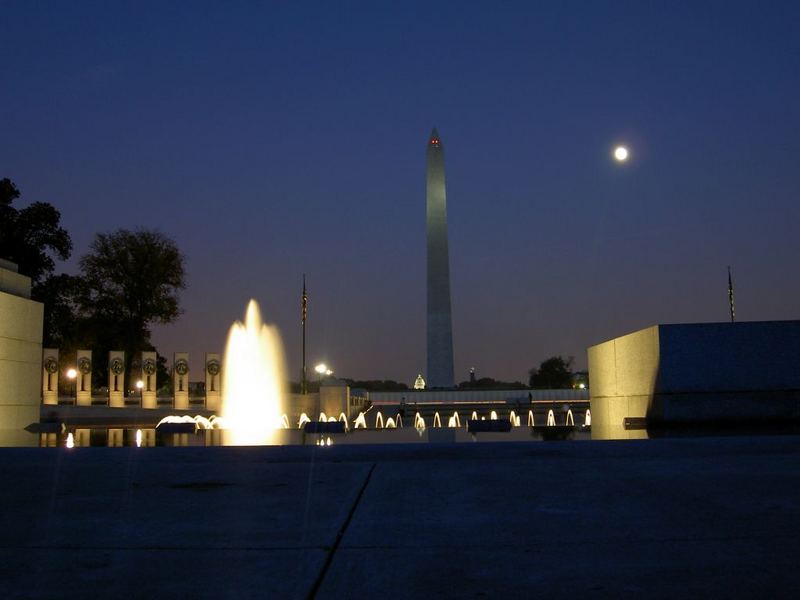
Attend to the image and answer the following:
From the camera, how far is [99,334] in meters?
57.3

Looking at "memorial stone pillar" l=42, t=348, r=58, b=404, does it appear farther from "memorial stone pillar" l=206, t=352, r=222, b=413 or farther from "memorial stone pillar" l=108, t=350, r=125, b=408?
"memorial stone pillar" l=206, t=352, r=222, b=413

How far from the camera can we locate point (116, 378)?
44.5 metres

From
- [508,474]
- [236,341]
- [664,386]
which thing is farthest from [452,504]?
[236,341]

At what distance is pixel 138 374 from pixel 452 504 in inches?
2248

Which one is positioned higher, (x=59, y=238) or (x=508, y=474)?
(x=59, y=238)

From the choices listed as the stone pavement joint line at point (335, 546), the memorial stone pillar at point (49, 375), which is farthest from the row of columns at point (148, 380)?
the stone pavement joint line at point (335, 546)

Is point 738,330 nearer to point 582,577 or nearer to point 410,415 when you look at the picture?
point 582,577

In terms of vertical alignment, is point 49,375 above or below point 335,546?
above

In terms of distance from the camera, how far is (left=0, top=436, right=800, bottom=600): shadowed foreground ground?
384 cm

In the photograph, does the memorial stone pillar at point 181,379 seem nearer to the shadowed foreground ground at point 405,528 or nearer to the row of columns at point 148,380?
the row of columns at point 148,380

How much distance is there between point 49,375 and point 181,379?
6968 mm

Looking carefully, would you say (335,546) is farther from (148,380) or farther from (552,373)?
(552,373)

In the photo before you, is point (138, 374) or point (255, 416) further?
point (138, 374)

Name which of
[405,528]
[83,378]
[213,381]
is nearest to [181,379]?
[213,381]
